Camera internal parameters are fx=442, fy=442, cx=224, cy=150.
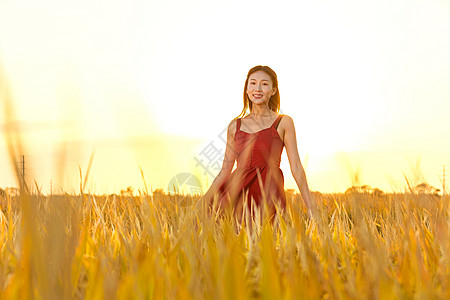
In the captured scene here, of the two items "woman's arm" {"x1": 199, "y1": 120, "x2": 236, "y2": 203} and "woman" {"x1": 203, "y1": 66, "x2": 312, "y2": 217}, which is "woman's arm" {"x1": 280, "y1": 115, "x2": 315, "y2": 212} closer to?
"woman" {"x1": 203, "y1": 66, "x2": 312, "y2": 217}

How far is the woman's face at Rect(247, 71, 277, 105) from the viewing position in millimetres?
4310

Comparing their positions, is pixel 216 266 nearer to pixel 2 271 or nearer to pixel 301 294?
pixel 301 294

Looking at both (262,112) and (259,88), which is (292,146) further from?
(259,88)

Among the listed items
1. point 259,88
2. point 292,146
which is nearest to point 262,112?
point 259,88

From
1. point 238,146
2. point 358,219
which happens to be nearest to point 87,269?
point 358,219

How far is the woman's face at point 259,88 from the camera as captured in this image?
4310mm

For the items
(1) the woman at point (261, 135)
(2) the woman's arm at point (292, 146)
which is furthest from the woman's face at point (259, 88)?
(2) the woman's arm at point (292, 146)

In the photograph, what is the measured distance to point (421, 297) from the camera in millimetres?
1076

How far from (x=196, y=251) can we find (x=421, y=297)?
0.70 metres

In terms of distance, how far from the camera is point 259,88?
434 centimetres

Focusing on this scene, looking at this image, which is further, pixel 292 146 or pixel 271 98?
pixel 271 98

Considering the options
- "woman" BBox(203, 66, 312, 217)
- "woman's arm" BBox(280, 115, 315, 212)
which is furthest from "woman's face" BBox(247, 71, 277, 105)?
"woman's arm" BBox(280, 115, 315, 212)

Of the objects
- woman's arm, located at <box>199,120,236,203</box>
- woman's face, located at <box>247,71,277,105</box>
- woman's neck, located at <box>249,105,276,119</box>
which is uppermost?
woman's face, located at <box>247,71,277,105</box>

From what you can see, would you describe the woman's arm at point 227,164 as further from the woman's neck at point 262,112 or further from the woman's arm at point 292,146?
the woman's arm at point 292,146
